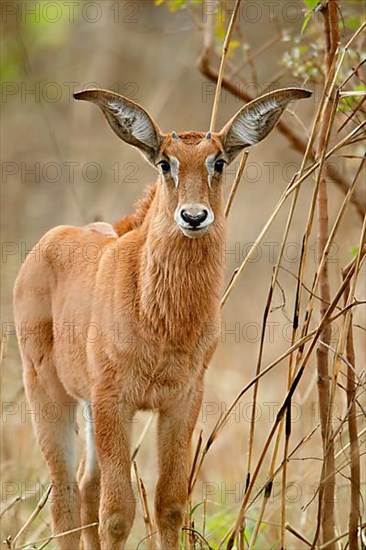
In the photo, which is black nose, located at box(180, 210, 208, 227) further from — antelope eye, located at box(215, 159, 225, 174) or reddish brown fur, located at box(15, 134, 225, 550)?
antelope eye, located at box(215, 159, 225, 174)

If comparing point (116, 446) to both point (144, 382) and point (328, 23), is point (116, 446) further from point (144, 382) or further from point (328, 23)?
point (328, 23)

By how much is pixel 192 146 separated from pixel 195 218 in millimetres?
491

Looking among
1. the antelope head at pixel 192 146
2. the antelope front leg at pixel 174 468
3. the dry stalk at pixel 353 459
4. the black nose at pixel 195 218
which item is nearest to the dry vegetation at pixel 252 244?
the dry stalk at pixel 353 459

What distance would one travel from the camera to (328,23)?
6055mm

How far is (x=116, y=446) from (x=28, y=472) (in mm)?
2391

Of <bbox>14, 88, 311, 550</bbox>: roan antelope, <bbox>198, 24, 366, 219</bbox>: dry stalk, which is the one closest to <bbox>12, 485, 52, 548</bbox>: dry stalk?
<bbox>14, 88, 311, 550</bbox>: roan antelope

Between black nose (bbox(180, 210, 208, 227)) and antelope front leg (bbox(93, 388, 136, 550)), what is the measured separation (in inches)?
39.7

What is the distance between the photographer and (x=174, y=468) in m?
5.84

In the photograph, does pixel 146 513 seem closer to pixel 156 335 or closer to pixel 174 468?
pixel 174 468

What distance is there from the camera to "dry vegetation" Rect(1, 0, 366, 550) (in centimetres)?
548

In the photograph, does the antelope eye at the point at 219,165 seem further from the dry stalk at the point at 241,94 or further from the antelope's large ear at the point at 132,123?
the dry stalk at the point at 241,94

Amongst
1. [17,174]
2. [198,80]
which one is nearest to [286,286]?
[17,174]

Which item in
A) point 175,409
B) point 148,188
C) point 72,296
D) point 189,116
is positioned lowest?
point 175,409

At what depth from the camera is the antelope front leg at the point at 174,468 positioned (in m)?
5.82
